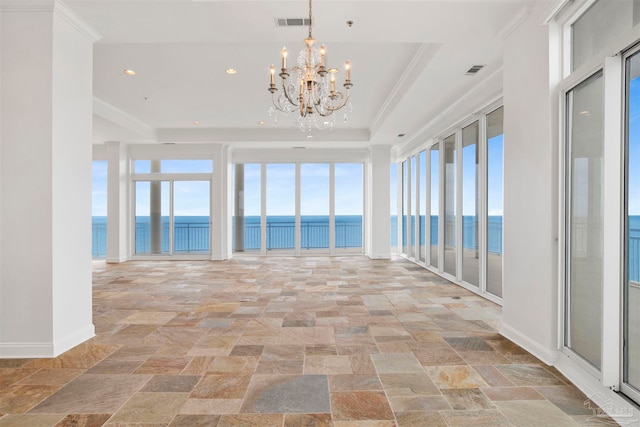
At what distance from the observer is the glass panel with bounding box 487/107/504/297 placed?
16.9 feet

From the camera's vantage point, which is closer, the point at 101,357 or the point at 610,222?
the point at 610,222

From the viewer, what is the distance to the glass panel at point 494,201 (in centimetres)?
515

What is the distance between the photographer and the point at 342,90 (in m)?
6.09

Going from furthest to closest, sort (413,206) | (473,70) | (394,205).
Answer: (394,205) < (413,206) < (473,70)

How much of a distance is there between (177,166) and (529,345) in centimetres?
913

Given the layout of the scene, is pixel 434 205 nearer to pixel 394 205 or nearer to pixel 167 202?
pixel 394 205

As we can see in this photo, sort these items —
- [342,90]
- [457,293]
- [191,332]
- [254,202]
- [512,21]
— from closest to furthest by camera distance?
1. [512,21]
2. [191,332]
3. [457,293]
4. [342,90]
5. [254,202]

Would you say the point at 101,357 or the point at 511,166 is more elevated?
the point at 511,166

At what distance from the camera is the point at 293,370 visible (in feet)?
9.36

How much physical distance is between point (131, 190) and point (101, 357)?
762 centimetres

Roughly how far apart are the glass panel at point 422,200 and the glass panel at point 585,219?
5494 millimetres

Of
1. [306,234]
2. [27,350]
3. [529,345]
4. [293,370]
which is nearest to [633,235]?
[529,345]

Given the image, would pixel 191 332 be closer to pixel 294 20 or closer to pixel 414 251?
pixel 294 20

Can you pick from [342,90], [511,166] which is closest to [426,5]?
[511,166]
